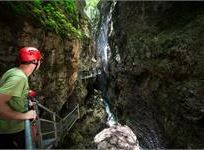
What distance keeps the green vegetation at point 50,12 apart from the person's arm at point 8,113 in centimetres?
366

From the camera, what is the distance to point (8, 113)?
2.65 meters

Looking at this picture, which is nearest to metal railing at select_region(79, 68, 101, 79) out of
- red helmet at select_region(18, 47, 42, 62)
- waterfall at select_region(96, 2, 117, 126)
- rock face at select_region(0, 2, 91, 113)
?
waterfall at select_region(96, 2, 117, 126)

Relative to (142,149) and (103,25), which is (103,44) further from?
(142,149)

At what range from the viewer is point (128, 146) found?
20.7 feet

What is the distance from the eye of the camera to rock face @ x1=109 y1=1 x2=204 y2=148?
376 inches

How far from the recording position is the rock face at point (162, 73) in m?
9.56

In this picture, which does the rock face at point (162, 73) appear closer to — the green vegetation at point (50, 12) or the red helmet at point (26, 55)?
the green vegetation at point (50, 12)

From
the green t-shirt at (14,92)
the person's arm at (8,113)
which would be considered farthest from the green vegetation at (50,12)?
the person's arm at (8,113)

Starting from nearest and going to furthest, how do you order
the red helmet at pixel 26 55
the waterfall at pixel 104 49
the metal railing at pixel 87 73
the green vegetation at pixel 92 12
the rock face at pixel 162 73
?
1. the red helmet at pixel 26 55
2. the rock face at pixel 162 73
3. the metal railing at pixel 87 73
4. the waterfall at pixel 104 49
5. the green vegetation at pixel 92 12

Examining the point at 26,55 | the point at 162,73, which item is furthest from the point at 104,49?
the point at 26,55

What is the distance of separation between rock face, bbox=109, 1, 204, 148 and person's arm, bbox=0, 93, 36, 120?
7488mm

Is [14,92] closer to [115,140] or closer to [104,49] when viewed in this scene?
[115,140]

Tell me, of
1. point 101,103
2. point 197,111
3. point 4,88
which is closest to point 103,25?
point 101,103

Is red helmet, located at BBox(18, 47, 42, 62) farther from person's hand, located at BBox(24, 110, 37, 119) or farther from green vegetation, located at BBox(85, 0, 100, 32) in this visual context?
green vegetation, located at BBox(85, 0, 100, 32)
